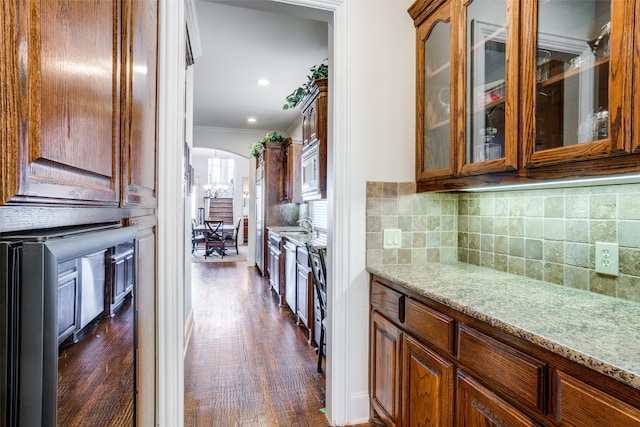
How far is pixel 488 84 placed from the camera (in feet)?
5.02

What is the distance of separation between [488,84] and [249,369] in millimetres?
2491

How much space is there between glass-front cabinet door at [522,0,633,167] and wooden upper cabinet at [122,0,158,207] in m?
1.38

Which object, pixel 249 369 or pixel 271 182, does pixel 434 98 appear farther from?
pixel 271 182

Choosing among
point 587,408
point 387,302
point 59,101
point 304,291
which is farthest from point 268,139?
point 587,408

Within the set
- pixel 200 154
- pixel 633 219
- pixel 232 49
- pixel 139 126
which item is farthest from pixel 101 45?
pixel 200 154

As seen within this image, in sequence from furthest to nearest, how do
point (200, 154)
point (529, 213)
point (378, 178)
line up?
point (200, 154)
point (378, 178)
point (529, 213)

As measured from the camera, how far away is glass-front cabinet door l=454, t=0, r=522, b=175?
53.5 inches

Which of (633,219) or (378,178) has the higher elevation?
(378,178)

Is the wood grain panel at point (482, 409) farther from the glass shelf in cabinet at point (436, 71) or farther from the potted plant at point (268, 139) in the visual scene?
the potted plant at point (268, 139)

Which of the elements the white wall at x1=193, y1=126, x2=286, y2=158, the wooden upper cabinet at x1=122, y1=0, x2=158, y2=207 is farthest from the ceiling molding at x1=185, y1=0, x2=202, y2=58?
the white wall at x1=193, y1=126, x2=286, y2=158

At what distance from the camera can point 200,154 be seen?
11766 millimetres

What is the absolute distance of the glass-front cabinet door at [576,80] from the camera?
99cm

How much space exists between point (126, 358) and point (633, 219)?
1.76 m

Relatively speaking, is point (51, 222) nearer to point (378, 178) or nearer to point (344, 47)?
point (378, 178)
